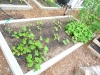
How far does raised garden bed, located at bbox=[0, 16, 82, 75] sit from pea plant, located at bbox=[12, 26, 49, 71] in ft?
0.46

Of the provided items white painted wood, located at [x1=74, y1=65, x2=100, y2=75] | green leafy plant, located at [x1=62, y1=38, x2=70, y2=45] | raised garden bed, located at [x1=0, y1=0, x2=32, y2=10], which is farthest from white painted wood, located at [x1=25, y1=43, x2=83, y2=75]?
raised garden bed, located at [x1=0, y1=0, x2=32, y2=10]

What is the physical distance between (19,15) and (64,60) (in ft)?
8.45

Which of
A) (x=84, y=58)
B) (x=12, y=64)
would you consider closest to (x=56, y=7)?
(x=84, y=58)

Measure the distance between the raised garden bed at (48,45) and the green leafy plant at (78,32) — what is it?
0.21 meters

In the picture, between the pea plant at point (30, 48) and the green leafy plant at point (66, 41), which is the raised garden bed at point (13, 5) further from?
the green leafy plant at point (66, 41)

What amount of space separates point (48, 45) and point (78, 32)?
1771 mm

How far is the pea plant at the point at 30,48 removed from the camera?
363cm

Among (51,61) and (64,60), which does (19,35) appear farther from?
(64,60)

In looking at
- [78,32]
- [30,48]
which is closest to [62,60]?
[30,48]

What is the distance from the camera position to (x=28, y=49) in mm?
3881

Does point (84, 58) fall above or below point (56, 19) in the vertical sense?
below

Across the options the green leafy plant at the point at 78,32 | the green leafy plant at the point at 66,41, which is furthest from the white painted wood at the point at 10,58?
the green leafy plant at the point at 78,32

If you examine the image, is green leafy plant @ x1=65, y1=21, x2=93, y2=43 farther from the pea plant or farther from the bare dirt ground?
the pea plant

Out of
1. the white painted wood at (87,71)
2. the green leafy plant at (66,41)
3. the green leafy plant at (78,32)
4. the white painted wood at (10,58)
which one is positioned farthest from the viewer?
the green leafy plant at (78,32)
